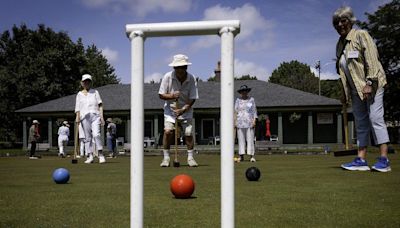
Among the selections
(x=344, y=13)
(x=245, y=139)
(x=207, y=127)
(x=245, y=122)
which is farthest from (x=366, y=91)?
(x=207, y=127)

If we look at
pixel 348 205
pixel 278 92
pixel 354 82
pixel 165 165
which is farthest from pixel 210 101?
pixel 348 205

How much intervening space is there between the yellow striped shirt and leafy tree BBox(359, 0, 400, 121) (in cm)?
3117

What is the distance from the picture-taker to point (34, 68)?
4956 cm

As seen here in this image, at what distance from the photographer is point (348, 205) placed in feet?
13.6

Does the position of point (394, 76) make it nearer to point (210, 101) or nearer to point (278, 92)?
point (278, 92)

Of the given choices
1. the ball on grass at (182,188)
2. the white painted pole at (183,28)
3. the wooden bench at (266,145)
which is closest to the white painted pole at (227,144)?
the white painted pole at (183,28)

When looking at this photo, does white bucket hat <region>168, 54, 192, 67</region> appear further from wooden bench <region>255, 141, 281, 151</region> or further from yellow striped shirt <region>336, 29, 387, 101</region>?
wooden bench <region>255, 141, 281, 151</region>

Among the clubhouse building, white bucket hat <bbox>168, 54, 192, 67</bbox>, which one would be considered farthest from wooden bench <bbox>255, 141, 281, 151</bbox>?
white bucket hat <bbox>168, 54, 192, 67</bbox>

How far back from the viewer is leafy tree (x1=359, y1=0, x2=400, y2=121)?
36.2 meters

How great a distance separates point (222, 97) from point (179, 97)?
6.74 meters

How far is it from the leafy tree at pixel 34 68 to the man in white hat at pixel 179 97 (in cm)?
4209

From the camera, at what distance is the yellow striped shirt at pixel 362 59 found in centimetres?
669

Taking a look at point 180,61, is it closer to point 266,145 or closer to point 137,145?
point 137,145

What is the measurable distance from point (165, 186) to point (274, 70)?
274ft
